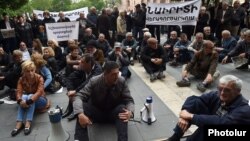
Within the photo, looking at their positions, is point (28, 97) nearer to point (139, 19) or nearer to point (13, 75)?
point (13, 75)

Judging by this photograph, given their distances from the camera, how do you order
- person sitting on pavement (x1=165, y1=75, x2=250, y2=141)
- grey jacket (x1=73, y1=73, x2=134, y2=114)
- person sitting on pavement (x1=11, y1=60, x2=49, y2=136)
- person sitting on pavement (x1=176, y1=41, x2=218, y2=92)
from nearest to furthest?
1. person sitting on pavement (x1=165, y1=75, x2=250, y2=141)
2. grey jacket (x1=73, y1=73, x2=134, y2=114)
3. person sitting on pavement (x1=11, y1=60, x2=49, y2=136)
4. person sitting on pavement (x1=176, y1=41, x2=218, y2=92)

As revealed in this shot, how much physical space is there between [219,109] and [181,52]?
5.27 metres

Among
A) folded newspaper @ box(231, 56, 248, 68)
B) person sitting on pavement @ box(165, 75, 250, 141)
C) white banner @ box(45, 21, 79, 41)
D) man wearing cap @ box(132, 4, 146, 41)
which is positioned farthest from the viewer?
man wearing cap @ box(132, 4, 146, 41)

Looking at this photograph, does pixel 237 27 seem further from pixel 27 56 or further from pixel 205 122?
pixel 205 122

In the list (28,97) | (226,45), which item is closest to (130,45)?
(226,45)

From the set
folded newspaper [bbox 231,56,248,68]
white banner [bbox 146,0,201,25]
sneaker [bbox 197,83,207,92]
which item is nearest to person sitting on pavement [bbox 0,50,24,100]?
sneaker [bbox 197,83,207,92]

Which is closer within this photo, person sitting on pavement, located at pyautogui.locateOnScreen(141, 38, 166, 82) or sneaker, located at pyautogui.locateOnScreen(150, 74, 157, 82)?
sneaker, located at pyautogui.locateOnScreen(150, 74, 157, 82)

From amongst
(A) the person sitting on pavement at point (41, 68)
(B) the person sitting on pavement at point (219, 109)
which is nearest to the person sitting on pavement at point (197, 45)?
(A) the person sitting on pavement at point (41, 68)

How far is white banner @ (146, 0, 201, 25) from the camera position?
30.3 feet

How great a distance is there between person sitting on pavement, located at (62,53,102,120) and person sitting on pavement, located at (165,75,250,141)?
2.02 meters

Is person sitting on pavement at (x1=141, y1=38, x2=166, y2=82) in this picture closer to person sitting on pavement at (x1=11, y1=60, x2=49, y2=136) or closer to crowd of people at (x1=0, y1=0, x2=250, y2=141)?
crowd of people at (x1=0, y1=0, x2=250, y2=141)

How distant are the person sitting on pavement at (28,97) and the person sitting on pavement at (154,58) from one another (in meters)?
3.16

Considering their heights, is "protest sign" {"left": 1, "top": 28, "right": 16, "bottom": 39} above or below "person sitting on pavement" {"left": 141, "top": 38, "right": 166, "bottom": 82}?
above

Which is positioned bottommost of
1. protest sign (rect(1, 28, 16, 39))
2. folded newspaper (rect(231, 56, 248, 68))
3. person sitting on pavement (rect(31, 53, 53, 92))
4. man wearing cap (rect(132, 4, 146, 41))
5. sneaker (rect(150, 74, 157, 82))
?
sneaker (rect(150, 74, 157, 82))
